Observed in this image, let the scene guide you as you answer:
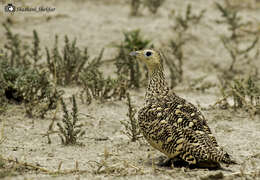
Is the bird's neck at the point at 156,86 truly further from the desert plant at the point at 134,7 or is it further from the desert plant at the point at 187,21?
the desert plant at the point at 134,7

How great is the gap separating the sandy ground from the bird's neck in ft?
1.89

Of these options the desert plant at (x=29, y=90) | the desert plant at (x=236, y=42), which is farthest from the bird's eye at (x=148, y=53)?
the desert plant at (x=236, y=42)

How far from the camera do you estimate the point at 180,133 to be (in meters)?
4.08

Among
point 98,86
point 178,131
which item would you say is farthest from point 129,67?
point 178,131

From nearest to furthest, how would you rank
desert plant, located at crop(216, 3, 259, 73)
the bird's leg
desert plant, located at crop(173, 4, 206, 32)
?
1. the bird's leg
2. desert plant, located at crop(216, 3, 259, 73)
3. desert plant, located at crop(173, 4, 206, 32)

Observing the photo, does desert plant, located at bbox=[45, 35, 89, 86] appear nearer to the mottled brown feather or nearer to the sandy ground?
the sandy ground

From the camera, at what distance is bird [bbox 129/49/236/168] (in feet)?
13.0

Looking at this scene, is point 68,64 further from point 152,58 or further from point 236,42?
point 236,42

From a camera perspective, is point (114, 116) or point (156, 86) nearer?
point (156, 86)

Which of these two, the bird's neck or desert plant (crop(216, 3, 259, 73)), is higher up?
desert plant (crop(216, 3, 259, 73))

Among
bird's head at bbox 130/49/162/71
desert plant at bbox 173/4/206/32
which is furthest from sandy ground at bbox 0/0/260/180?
bird's head at bbox 130/49/162/71

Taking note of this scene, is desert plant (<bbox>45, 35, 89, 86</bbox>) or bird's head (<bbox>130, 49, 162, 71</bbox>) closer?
bird's head (<bbox>130, 49, 162, 71</bbox>)

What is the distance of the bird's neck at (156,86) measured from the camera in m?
4.64

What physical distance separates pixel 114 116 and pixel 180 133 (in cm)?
183
